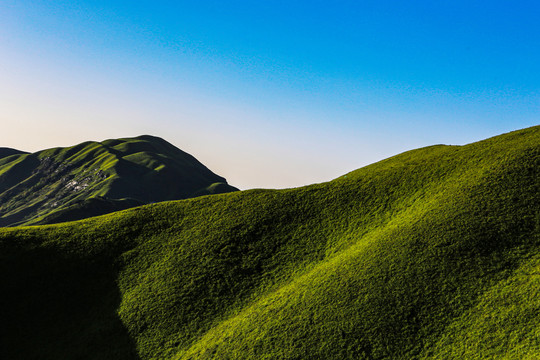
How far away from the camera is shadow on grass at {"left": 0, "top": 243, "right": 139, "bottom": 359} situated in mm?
39125

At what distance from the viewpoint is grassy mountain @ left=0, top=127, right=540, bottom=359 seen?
33906 mm

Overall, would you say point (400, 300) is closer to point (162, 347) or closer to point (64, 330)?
point (162, 347)

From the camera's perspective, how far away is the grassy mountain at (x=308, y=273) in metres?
33.9

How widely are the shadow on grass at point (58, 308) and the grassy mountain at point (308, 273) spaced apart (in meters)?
0.16

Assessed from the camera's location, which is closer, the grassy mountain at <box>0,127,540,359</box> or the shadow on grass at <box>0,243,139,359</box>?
the grassy mountain at <box>0,127,540,359</box>

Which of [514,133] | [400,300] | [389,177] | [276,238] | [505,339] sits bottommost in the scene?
[505,339]

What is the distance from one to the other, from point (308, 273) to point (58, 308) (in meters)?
34.9

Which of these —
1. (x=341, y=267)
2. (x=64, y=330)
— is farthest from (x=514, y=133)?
(x=64, y=330)

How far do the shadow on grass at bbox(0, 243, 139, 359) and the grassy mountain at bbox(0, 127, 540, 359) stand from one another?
16 centimetres

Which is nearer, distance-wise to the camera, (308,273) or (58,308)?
(58,308)

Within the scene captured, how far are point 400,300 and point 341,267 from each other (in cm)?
916

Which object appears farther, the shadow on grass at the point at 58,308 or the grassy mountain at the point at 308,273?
the shadow on grass at the point at 58,308

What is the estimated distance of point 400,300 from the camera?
1449 inches

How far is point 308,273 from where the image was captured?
4606 cm
